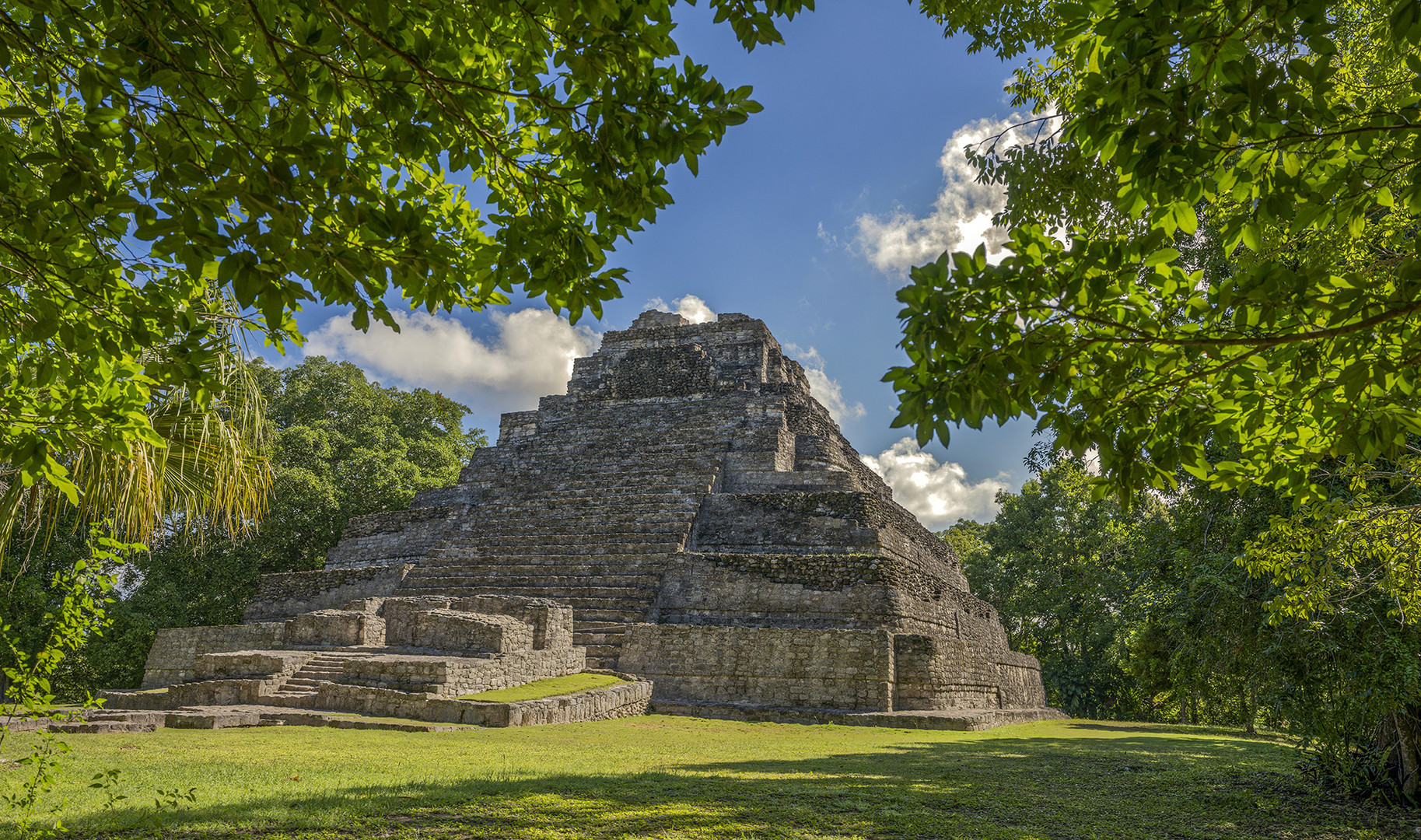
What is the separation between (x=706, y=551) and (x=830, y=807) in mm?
10503

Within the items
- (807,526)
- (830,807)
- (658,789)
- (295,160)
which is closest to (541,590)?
(807,526)

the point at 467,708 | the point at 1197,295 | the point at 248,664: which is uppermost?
the point at 1197,295

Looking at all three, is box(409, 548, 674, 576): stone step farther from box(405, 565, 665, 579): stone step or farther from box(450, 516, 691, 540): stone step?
box(450, 516, 691, 540): stone step

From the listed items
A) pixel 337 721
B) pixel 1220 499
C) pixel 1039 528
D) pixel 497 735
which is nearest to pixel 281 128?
pixel 497 735

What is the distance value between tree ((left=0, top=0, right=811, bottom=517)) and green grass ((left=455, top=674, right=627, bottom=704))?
20.7 feet

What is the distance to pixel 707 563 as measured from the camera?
13.4 m

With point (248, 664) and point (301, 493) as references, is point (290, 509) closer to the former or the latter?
point (301, 493)

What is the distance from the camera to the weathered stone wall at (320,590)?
15891 mm

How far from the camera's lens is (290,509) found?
1988cm

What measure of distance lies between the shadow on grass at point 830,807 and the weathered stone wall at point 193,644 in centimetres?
917

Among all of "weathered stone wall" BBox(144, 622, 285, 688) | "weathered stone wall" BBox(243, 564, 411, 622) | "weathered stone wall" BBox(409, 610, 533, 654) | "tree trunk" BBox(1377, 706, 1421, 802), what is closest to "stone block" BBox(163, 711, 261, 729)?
"weathered stone wall" BBox(409, 610, 533, 654)

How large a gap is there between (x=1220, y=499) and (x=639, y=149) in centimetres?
677

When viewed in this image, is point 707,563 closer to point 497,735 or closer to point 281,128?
point 497,735

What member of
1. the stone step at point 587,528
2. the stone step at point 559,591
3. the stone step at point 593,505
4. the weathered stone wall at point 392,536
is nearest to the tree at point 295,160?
the stone step at point 559,591
